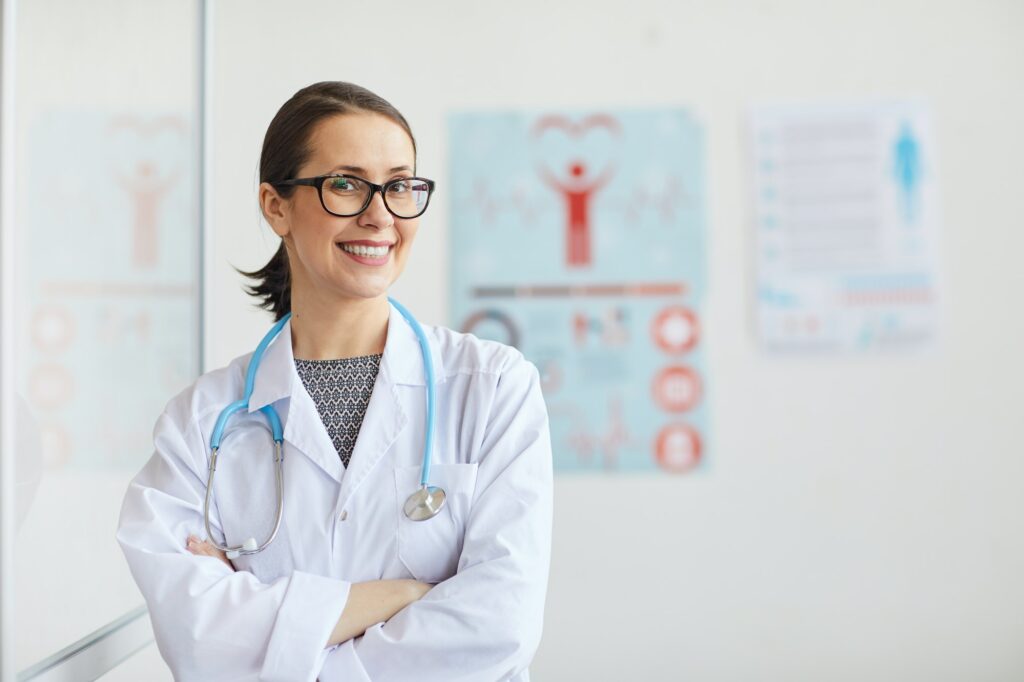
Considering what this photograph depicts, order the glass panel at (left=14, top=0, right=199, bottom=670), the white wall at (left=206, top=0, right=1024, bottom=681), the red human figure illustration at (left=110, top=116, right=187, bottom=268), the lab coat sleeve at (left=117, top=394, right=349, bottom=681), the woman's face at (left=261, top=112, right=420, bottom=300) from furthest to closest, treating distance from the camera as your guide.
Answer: the white wall at (left=206, top=0, right=1024, bottom=681) < the red human figure illustration at (left=110, top=116, right=187, bottom=268) < the glass panel at (left=14, top=0, right=199, bottom=670) < the woman's face at (left=261, top=112, right=420, bottom=300) < the lab coat sleeve at (left=117, top=394, right=349, bottom=681)

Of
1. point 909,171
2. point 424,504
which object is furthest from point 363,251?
point 909,171

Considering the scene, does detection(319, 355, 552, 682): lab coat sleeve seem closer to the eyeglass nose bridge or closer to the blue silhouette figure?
the eyeglass nose bridge

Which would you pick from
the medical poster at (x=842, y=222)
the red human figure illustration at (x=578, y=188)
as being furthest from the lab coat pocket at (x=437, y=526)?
the medical poster at (x=842, y=222)

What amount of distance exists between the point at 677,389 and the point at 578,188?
57 cm

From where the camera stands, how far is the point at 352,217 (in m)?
1.18

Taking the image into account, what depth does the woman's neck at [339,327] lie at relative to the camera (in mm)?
1259

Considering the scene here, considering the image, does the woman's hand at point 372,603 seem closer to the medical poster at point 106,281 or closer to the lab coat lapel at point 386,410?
the lab coat lapel at point 386,410

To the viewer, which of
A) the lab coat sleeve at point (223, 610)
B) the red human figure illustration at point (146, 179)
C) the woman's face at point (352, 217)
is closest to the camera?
the lab coat sleeve at point (223, 610)

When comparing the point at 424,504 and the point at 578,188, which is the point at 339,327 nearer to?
the point at 424,504

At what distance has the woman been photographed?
1.09m

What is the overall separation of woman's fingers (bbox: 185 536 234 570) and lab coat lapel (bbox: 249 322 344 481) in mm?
185

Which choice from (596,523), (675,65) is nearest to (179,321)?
(596,523)

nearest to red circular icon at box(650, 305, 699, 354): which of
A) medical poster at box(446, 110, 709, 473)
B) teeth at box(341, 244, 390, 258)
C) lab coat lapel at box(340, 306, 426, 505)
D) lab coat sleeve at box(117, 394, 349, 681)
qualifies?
medical poster at box(446, 110, 709, 473)

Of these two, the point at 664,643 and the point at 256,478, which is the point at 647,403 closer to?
the point at 664,643
